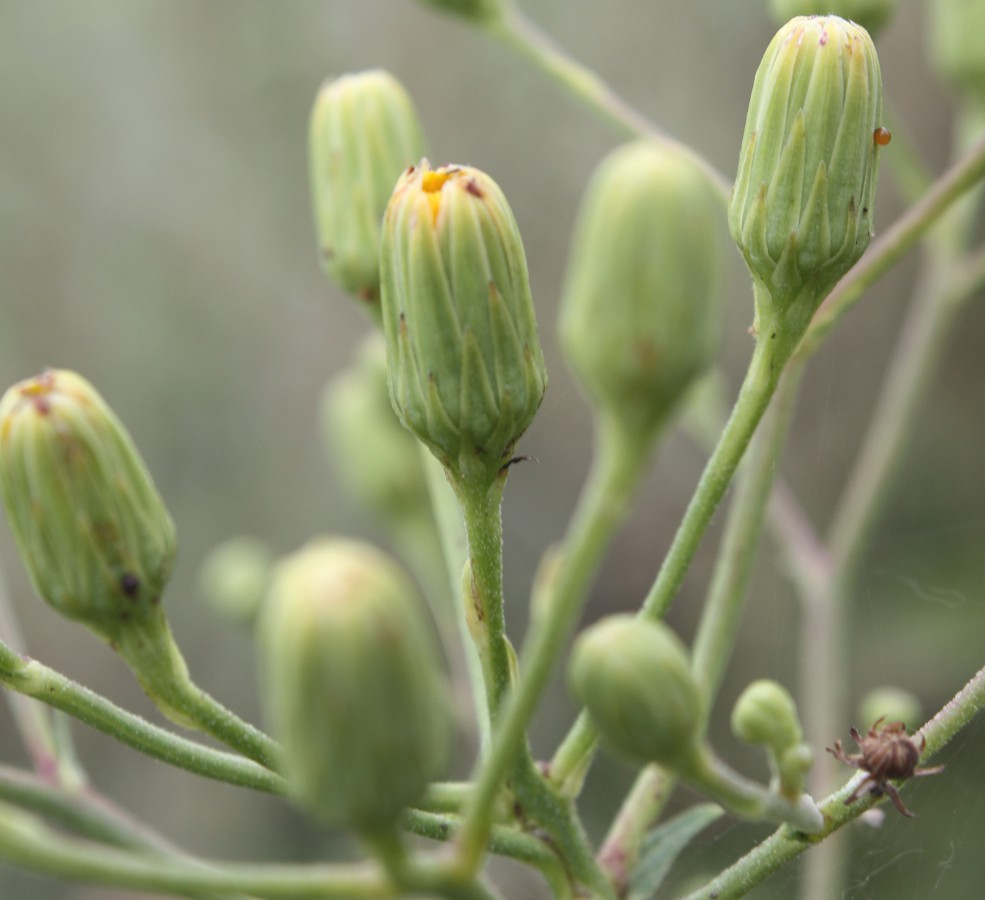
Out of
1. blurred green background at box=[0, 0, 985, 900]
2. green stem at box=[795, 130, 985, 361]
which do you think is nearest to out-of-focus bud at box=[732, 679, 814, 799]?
Result: green stem at box=[795, 130, 985, 361]

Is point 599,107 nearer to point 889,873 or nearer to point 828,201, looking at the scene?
point 828,201

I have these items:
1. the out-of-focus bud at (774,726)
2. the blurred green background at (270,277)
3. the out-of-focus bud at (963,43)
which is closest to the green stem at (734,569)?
the out-of-focus bud at (774,726)

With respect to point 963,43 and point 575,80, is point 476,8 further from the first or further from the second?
point 963,43

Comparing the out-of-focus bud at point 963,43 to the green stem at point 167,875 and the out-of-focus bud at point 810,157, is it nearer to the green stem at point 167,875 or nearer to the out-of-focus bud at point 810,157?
the out-of-focus bud at point 810,157

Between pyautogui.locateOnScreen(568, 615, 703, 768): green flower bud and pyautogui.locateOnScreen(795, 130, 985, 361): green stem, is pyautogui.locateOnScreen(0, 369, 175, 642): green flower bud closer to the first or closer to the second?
pyautogui.locateOnScreen(568, 615, 703, 768): green flower bud

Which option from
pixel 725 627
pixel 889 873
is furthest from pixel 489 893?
pixel 889 873

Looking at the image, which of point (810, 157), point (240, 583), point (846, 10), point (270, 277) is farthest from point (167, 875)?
point (270, 277)

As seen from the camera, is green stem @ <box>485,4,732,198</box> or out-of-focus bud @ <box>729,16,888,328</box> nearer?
out-of-focus bud @ <box>729,16,888,328</box>
